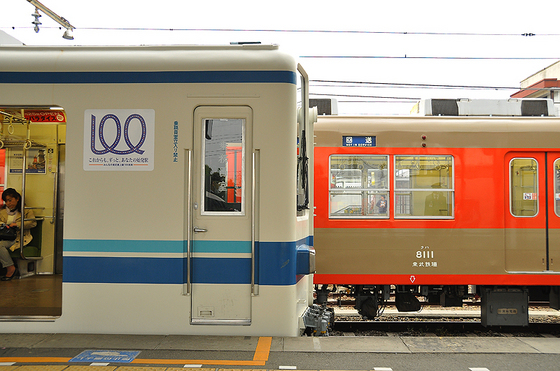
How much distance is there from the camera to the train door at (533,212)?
6500mm

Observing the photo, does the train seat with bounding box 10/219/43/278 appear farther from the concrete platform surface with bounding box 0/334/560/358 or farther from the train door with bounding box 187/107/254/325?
the train door with bounding box 187/107/254/325

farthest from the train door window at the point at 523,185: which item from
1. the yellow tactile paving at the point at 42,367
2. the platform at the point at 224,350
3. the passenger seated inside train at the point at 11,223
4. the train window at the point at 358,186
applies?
the passenger seated inside train at the point at 11,223

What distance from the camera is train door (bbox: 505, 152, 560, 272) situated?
6500mm

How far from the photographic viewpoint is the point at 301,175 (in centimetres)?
512

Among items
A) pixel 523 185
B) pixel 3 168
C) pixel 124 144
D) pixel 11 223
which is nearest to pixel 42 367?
pixel 124 144

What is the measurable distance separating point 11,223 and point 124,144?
4.11 meters

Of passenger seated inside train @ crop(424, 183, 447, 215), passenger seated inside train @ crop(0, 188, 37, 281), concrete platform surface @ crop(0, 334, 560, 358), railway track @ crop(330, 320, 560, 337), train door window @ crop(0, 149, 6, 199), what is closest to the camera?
concrete platform surface @ crop(0, 334, 560, 358)

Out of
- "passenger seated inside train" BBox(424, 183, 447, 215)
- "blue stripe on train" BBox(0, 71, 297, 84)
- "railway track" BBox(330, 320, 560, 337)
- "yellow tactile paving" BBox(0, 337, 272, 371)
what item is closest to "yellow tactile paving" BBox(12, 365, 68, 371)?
"yellow tactile paving" BBox(0, 337, 272, 371)

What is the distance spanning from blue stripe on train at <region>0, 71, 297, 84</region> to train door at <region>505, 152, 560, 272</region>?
4.22 metres

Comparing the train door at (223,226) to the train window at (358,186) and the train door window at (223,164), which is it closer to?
the train door window at (223,164)

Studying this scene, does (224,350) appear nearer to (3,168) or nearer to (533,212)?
(533,212)

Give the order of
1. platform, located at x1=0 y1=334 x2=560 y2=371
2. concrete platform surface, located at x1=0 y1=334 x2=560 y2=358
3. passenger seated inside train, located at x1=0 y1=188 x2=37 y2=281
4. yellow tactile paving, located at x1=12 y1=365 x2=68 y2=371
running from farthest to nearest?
passenger seated inside train, located at x1=0 y1=188 x2=37 y2=281 < concrete platform surface, located at x1=0 y1=334 x2=560 y2=358 < platform, located at x1=0 y1=334 x2=560 y2=371 < yellow tactile paving, located at x1=12 y1=365 x2=68 y2=371

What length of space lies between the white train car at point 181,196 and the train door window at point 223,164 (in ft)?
0.03

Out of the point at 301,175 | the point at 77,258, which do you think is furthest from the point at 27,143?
the point at 301,175
